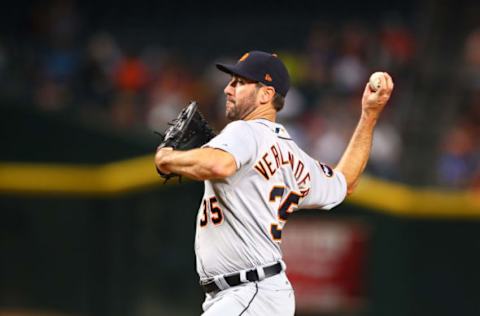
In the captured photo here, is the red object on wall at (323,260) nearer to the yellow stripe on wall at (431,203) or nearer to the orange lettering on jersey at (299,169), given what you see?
the yellow stripe on wall at (431,203)

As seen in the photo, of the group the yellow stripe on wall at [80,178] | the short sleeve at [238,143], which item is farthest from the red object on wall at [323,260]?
the short sleeve at [238,143]

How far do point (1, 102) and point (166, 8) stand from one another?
5327 millimetres

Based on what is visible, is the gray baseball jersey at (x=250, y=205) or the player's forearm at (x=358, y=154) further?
the player's forearm at (x=358, y=154)

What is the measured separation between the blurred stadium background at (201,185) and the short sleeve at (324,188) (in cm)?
324

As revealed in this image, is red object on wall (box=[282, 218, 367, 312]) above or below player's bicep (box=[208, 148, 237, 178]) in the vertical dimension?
below

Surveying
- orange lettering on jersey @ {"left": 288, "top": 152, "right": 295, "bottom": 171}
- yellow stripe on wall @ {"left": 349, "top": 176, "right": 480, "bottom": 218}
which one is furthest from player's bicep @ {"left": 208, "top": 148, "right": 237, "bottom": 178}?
yellow stripe on wall @ {"left": 349, "top": 176, "right": 480, "bottom": 218}

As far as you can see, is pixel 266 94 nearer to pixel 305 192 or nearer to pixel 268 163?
pixel 268 163

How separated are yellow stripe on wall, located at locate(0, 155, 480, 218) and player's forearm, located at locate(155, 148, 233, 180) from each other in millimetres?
4218

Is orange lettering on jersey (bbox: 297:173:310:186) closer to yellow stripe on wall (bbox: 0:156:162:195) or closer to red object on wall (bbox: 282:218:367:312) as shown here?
red object on wall (bbox: 282:218:367:312)

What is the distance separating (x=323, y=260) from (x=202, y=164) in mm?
4686

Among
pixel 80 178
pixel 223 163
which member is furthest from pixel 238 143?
pixel 80 178

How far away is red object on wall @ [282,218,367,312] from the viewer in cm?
837

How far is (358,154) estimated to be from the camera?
4.94m

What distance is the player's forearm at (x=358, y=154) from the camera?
489 cm
